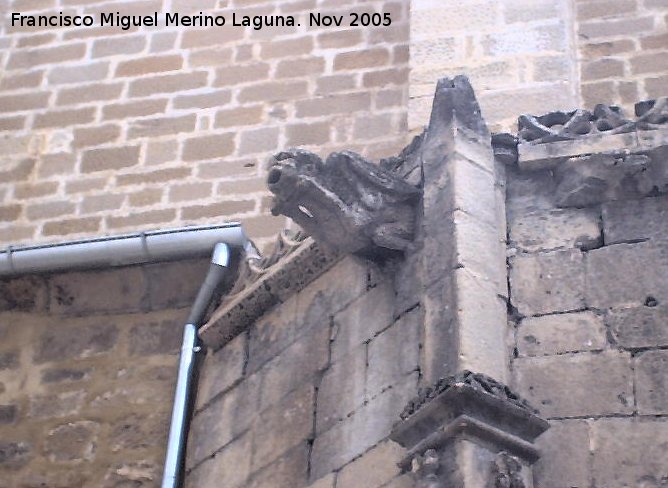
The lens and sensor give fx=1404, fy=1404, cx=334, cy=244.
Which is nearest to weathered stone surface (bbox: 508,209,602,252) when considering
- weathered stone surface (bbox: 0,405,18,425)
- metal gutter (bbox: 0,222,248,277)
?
metal gutter (bbox: 0,222,248,277)

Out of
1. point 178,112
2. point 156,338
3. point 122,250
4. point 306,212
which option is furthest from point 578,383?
point 178,112

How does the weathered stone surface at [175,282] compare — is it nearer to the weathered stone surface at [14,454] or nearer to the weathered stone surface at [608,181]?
the weathered stone surface at [14,454]

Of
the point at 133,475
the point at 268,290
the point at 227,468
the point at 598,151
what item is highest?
the point at 598,151

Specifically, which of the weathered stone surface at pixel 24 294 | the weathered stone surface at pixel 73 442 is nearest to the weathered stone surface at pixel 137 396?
the weathered stone surface at pixel 73 442

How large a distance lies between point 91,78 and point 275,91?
1269 mm

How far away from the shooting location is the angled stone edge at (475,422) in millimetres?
3967

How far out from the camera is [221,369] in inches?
237

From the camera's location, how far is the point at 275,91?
8109 mm

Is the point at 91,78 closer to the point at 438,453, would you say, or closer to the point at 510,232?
the point at 510,232

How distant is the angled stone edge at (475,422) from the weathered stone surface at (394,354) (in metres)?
0.42

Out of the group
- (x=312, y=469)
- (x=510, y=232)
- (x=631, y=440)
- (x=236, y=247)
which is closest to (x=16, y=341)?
(x=236, y=247)

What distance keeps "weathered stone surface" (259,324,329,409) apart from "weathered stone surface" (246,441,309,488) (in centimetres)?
30

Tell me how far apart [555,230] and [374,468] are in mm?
1049

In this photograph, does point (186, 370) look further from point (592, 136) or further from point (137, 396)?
point (592, 136)
